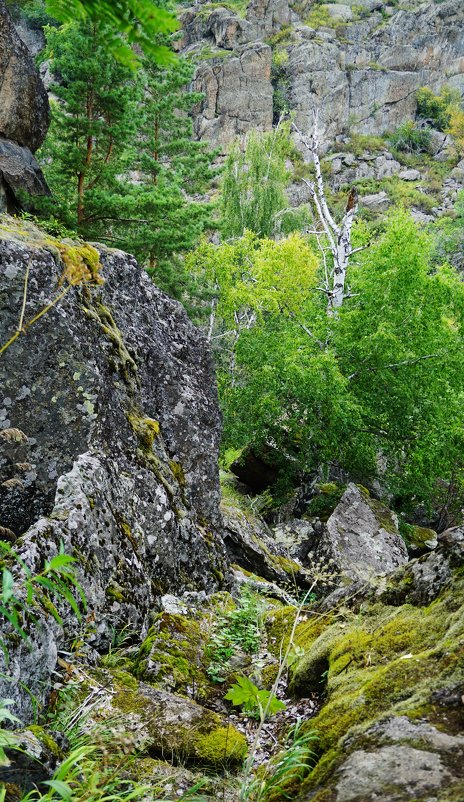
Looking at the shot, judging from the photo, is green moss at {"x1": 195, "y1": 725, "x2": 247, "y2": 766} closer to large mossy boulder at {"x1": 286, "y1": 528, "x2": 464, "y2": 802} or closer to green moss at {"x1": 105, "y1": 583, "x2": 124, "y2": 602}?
large mossy boulder at {"x1": 286, "y1": 528, "x2": 464, "y2": 802}

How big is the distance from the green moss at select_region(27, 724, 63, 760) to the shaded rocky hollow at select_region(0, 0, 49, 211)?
13.8 meters

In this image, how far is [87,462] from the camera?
4.58m

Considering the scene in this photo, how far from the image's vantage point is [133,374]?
232 inches

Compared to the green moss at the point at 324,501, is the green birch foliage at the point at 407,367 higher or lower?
higher

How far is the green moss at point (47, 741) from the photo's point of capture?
Result: 2.29 m

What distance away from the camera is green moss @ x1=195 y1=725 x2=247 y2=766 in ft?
9.31

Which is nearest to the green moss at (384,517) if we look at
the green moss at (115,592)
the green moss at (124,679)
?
the green moss at (115,592)

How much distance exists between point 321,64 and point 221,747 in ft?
242

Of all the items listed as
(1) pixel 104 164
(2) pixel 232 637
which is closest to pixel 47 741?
(2) pixel 232 637

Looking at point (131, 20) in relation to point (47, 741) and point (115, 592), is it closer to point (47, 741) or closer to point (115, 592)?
point (47, 741)

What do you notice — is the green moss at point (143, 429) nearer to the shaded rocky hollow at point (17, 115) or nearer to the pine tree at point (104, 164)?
the pine tree at point (104, 164)

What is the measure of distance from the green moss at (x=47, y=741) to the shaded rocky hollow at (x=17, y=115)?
45.4ft

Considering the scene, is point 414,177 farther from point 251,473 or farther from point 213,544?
point 213,544

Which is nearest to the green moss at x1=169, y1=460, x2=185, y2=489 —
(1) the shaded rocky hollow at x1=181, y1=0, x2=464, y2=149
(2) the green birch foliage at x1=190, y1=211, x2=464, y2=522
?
(2) the green birch foliage at x1=190, y1=211, x2=464, y2=522
